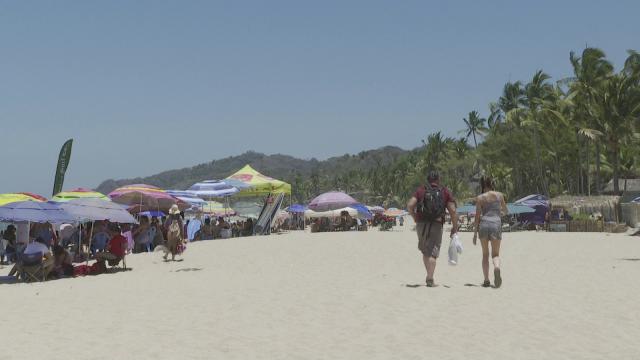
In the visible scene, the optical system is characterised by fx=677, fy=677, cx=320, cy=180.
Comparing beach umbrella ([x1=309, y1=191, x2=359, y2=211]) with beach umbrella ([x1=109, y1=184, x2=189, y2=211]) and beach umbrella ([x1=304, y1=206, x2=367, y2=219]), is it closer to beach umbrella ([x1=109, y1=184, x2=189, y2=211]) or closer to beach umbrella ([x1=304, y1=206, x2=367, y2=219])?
beach umbrella ([x1=304, y1=206, x2=367, y2=219])

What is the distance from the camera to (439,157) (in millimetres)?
97188

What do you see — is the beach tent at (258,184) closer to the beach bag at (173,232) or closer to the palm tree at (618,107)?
the beach bag at (173,232)

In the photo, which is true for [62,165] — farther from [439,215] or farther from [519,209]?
[519,209]

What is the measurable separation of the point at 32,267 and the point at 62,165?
1526 cm

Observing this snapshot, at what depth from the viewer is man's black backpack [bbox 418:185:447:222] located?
9173 millimetres

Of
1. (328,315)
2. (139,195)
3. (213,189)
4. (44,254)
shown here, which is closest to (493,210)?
(328,315)

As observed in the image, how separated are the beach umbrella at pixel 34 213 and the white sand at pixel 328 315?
125 cm

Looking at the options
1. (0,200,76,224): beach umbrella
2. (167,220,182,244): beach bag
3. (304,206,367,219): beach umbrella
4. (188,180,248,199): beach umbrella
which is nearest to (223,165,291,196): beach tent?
(188,180,248,199): beach umbrella

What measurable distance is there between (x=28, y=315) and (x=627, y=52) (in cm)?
4458

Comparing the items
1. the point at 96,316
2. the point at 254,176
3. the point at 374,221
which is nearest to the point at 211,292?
the point at 96,316

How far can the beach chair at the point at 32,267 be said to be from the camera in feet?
39.8

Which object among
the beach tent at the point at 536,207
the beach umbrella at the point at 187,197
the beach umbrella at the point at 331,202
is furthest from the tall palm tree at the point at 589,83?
the beach umbrella at the point at 187,197

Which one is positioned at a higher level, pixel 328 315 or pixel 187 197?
pixel 187 197

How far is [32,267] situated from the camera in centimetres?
1212
